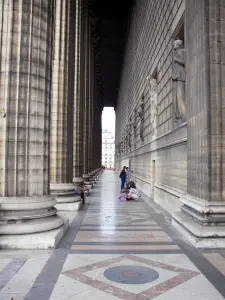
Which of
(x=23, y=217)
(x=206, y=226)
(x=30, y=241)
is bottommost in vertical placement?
(x=30, y=241)

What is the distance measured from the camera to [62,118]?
47.9 ft

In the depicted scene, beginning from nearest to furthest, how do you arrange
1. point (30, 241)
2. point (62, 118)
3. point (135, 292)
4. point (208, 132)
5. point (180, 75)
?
point (135, 292) → point (30, 241) → point (208, 132) → point (180, 75) → point (62, 118)

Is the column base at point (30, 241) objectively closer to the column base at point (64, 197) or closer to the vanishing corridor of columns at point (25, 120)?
the vanishing corridor of columns at point (25, 120)

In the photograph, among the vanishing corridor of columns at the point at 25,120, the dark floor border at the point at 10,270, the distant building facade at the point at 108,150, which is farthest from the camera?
the distant building facade at the point at 108,150

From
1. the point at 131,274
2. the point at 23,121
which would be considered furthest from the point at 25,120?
the point at 131,274

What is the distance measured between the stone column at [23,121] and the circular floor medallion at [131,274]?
269 cm

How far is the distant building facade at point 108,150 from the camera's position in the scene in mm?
186500

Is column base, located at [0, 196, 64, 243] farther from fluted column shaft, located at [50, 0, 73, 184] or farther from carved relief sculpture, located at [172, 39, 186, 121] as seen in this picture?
carved relief sculpture, located at [172, 39, 186, 121]

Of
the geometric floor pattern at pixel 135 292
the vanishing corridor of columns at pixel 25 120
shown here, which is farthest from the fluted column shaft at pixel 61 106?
the geometric floor pattern at pixel 135 292

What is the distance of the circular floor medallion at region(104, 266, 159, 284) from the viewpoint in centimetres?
564

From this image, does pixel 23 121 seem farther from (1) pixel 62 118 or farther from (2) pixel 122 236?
(1) pixel 62 118

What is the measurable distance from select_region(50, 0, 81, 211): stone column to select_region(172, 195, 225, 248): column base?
6697 mm

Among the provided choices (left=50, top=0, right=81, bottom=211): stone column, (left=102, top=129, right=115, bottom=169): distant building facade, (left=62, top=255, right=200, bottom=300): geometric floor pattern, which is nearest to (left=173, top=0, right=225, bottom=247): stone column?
Result: (left=62, top=255, right=200, bottom=300): geometric floor pattern

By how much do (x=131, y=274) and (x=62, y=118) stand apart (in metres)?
9.89
